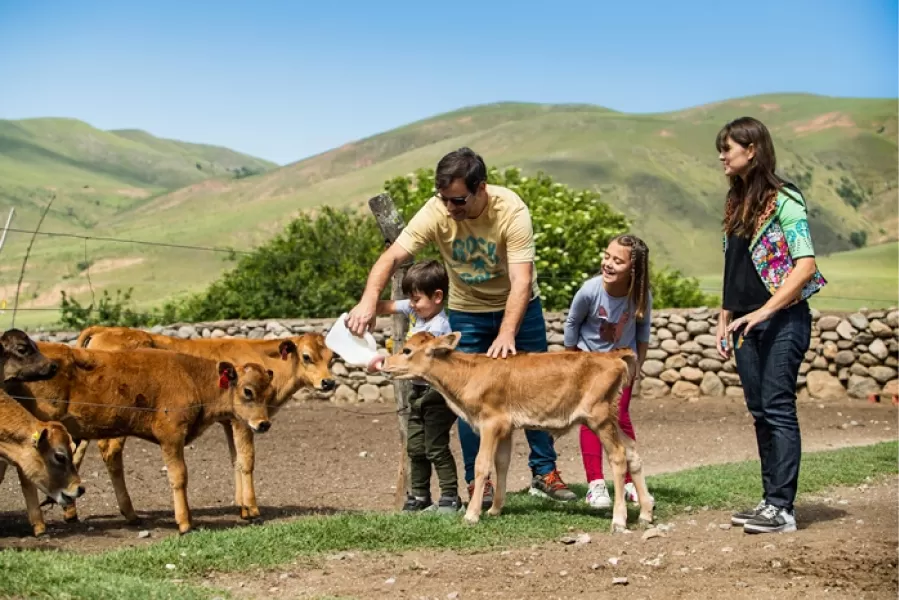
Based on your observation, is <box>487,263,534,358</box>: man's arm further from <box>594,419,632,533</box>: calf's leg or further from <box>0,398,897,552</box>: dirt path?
<box>0,398,897,552</box>: dirt path

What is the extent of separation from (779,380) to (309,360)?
17.0ft

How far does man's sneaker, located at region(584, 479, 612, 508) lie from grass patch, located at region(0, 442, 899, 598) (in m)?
0.11

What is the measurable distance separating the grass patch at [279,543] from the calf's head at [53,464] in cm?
98

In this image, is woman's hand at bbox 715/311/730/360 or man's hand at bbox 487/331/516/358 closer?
man's hand at bbox 487/331/516/358

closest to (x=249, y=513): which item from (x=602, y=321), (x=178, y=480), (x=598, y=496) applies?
(x=178, y=480)

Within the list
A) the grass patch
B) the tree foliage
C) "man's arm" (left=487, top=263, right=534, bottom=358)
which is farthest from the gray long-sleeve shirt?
the tree foliage

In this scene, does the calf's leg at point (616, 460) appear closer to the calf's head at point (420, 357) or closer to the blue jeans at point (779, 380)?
the blue jeans at point (779, 380)

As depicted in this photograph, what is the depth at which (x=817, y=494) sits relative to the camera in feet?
37.7

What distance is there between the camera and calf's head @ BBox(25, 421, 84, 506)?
9109 mm

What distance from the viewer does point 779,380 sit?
8.67 meters

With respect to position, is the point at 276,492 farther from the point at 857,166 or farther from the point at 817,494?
the point at 857,166

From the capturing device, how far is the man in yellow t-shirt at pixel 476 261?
888cm

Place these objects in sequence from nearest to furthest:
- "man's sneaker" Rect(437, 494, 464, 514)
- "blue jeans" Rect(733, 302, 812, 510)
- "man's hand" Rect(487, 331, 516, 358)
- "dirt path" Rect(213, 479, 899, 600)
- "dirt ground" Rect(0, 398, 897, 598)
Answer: "dirt path" Rect(213, 479, 899, 600) < "dirt ground" Rect(0, 398, 897, 598) < "blue jeans" Rect(733, 302, 812, 510) < "man's hand" Rect(487, 331, 516, 358) < "man's sneaker" Rect(437, 494, 464, 514)

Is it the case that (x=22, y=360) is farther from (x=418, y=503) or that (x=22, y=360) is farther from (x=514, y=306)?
(x=514, y=306)
